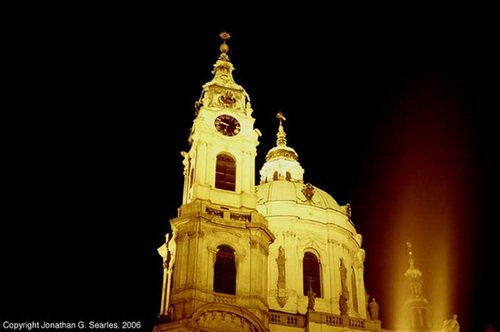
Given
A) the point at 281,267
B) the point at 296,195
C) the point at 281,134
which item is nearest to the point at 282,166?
the point at 281,134

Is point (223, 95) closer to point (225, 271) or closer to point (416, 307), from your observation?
point (225, 271)

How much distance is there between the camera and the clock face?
3925 cm

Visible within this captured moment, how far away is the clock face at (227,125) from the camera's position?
39.2 metres

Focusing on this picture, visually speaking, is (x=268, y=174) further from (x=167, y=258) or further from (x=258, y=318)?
(x=258, y=318)

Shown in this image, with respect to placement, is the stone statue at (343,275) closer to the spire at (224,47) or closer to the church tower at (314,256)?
the church tower at (314,256)

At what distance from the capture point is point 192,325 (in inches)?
1223

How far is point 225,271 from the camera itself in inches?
1359

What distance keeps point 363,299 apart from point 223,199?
→ 12.9 metres

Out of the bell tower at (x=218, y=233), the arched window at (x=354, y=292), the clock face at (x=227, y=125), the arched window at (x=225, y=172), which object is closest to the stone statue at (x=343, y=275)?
the arched window at (x=354, y=292)

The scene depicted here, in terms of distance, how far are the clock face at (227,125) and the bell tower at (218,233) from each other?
0.06 m

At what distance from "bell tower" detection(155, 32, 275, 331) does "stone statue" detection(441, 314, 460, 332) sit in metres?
10.9

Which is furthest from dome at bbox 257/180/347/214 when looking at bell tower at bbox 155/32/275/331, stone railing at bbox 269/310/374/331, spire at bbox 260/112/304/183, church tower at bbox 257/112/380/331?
stone railing at bbox 269/310/374/331

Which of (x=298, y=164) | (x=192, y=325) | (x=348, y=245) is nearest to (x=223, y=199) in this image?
(x=192, y=325)

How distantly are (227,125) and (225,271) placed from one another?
9.07 m
